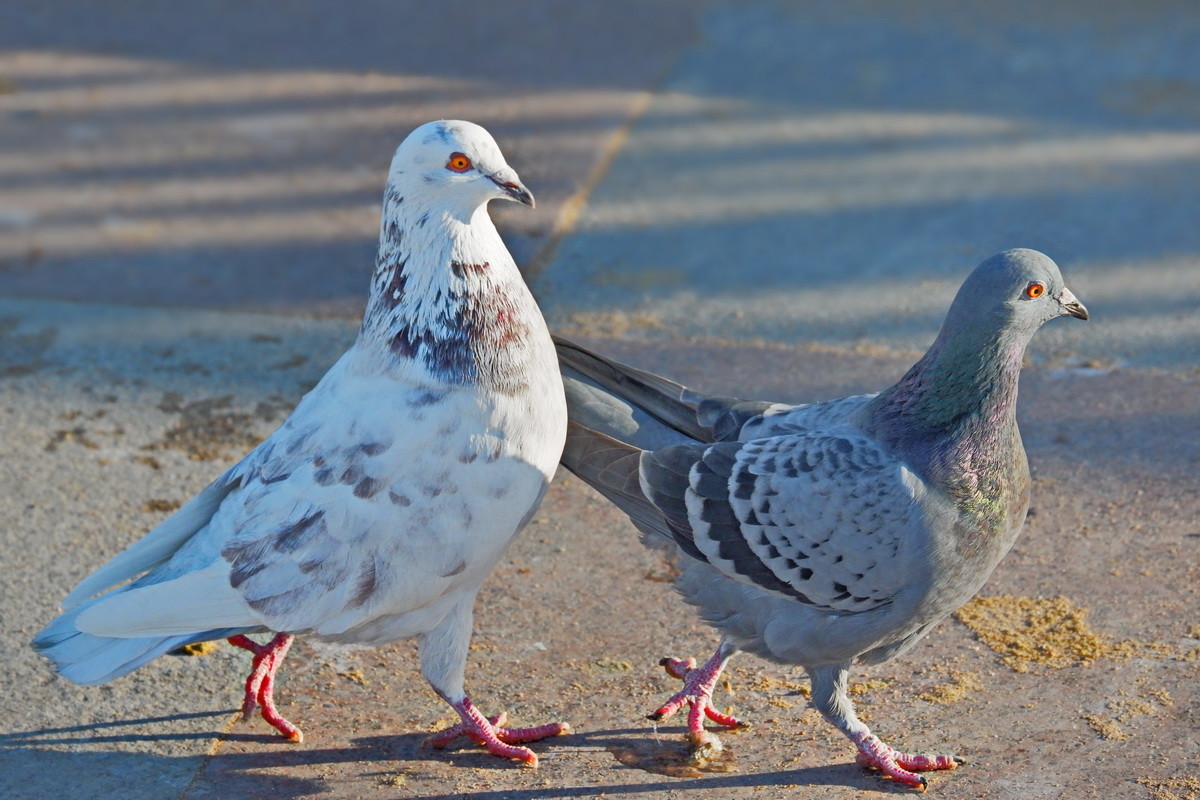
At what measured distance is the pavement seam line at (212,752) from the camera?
3.12 m

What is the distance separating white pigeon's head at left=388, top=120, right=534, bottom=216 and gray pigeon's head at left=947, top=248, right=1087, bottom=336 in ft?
3.60

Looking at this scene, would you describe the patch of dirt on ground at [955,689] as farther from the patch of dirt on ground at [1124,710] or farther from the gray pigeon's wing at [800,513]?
the gray pigeon's wing at [800,513]

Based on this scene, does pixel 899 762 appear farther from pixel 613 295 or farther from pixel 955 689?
pixel 613 295

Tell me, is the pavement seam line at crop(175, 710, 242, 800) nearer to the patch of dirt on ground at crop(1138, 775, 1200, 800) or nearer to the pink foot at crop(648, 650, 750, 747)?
the pink foot at crop(648, 650, 750, 747)

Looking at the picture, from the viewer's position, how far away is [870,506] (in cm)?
296

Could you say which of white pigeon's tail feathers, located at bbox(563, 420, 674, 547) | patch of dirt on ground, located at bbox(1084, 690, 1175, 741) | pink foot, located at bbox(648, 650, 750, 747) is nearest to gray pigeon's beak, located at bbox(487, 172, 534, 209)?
white pigeon's tail feathers, located at bbox(563, 420, 674, 547)

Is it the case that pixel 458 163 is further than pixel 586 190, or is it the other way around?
pixel 586 190

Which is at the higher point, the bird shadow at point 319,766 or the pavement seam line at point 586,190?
the pavement seam line at point 586,190

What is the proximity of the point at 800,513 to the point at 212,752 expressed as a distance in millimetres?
1583

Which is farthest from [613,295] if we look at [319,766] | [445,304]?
[319,766]

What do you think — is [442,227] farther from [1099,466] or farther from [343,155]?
[343,155]

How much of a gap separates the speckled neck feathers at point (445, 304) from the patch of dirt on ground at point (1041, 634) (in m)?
1.54

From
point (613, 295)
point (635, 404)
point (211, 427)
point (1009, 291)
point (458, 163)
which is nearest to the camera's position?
point (1009, 291)

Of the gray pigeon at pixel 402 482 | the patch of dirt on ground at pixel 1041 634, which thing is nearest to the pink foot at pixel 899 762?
the patch of dirt on ground at pixel 1041 634
